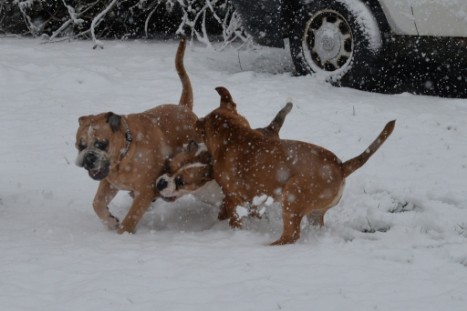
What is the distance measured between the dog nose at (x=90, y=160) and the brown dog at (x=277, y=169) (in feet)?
2.76

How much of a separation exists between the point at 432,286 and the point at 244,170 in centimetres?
158

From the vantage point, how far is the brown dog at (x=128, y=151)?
16.5 ft

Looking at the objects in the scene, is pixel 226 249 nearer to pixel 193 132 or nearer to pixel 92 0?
pixel 193 132

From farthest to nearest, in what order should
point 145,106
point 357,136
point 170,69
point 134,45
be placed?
point 134,45 → point 170,69 → point 145,106 → point 357,136

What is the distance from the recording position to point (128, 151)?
523 centimetres

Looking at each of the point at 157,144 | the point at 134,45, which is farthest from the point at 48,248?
the point at 134,45

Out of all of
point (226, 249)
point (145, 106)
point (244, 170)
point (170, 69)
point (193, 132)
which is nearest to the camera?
point (226, 249)

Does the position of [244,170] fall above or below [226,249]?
above

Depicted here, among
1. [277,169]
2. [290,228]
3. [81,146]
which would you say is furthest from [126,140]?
[290,228]

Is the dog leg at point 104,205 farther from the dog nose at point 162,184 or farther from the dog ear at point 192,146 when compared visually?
the dog ear at point 192,146

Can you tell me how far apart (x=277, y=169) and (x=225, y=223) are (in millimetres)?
679

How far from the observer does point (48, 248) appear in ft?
15.9

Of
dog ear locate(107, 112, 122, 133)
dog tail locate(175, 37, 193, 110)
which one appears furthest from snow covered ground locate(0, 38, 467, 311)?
dog tail locate(175, 37, 193, 110)

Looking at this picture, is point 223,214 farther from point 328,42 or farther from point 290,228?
point 328,42
